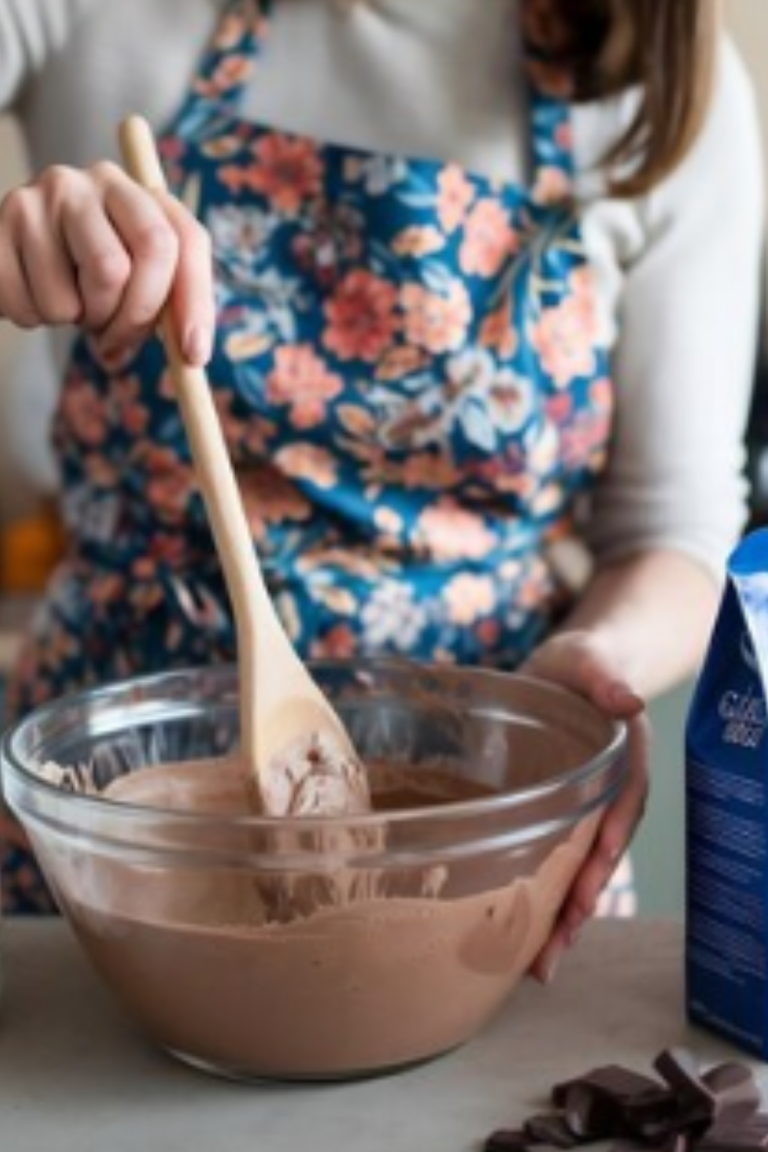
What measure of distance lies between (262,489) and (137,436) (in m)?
0.08

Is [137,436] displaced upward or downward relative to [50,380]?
upward

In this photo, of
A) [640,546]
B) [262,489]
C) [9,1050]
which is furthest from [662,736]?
[9,1050]

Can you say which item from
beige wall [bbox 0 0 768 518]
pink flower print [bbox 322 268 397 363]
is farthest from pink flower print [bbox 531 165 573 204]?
beige wall [bbox 0 0 768 518]

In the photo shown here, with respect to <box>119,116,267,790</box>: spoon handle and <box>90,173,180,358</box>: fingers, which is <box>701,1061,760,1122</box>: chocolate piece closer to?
<box>119,116,267,790</box>: spoon handle

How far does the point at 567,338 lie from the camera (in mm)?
1183

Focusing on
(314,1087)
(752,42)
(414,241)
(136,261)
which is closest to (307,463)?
(414,241)

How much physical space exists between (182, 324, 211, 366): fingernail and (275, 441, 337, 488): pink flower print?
0.32m

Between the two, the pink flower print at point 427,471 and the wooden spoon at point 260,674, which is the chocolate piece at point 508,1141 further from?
the pink flower print at point 427,471

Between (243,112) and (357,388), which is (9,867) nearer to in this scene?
(357,388)

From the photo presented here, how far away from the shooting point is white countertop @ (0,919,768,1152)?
734mm

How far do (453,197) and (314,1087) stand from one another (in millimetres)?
572

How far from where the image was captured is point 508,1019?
827 millimetres

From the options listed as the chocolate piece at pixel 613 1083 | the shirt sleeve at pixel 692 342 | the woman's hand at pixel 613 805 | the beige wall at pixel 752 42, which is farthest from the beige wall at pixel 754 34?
the chocolate piece at pixel 613 1083

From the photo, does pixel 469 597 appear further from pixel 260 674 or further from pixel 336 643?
pixel 260 674
